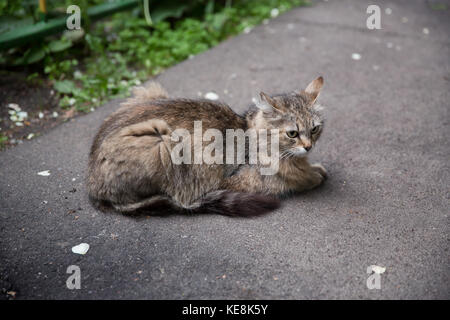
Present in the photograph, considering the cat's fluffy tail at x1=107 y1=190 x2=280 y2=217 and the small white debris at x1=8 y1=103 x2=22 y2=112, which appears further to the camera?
the small white debris at x1=8 y1=103 x2=22 y2=112

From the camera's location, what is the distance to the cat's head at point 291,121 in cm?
318

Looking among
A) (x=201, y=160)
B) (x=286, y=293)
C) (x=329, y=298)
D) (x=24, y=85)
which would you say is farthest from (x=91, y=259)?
(x=24, y=85)

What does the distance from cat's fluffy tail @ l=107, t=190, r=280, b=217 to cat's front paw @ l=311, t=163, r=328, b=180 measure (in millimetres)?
570

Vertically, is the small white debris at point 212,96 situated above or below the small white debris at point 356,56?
below

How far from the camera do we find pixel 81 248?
2.90m

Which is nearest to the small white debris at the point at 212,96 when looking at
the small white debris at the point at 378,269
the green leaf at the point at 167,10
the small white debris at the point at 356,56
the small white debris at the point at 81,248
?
the green leaf at the point at 167,10

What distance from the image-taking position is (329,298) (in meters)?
2.54

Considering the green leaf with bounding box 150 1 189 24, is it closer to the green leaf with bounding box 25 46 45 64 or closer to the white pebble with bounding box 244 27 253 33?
the white pebble with bounding box 244 27 253 33

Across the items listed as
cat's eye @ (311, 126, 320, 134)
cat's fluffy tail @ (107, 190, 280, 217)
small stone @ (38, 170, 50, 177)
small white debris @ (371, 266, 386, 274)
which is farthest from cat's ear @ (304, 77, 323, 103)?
small stone @ (38, 170, 50, 177)

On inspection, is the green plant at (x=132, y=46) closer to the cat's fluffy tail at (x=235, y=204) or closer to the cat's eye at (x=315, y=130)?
the cat's fluffy tail at (x=235, y=204)

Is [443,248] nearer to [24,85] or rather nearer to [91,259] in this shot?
[91,259]

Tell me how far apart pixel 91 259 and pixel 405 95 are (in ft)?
14.1

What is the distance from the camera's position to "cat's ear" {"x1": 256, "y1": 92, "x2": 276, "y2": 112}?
10.4ft

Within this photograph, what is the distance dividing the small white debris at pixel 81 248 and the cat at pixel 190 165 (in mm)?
387
